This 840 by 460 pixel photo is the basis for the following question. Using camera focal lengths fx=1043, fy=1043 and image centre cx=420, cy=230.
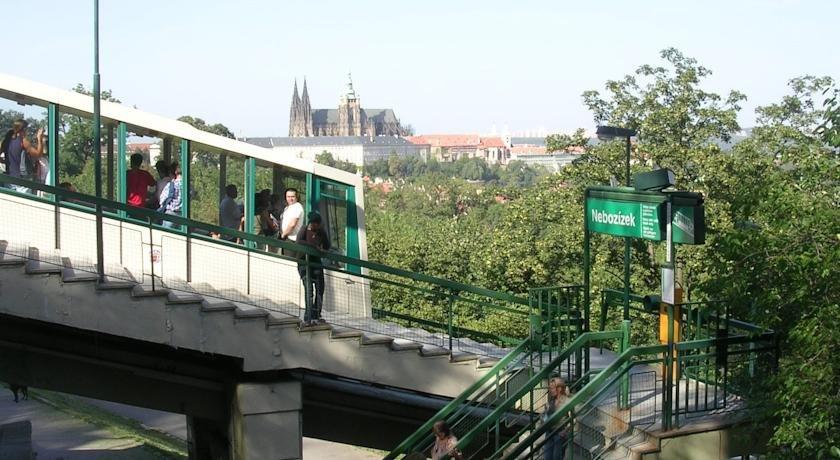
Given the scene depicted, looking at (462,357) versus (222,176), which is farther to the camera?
(222,176)

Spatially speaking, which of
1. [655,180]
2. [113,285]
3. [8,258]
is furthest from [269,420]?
[655,180]

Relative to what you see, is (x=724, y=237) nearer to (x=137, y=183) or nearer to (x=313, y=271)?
(x=313, y=271)

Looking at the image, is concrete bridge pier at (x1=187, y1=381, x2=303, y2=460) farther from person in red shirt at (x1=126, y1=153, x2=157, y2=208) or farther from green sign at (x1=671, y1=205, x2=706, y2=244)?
green sign at (x1=671, y1=205, x2=706, y2=244)

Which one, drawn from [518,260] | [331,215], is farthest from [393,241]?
[331,215]

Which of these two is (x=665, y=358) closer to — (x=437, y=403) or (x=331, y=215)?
(x=437, y=403)

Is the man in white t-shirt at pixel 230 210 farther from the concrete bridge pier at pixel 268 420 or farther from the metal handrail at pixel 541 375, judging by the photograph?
the metal handrail at pixel 541 375

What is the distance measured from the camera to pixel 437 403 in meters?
13.1

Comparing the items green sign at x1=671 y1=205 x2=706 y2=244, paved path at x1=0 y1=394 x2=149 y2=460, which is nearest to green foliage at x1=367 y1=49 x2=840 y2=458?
green sign at x1=671 y1=205 x2=706 y2=244

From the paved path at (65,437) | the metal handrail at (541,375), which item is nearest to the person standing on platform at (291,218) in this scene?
the metal handrail at (541,375)

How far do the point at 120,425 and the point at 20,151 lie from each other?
59.6ft

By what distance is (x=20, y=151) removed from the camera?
518 inches

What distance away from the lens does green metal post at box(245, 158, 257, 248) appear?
14266 mm

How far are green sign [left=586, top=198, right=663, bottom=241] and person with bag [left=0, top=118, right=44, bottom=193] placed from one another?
23.0ft

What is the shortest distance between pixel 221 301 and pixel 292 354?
1.02m
